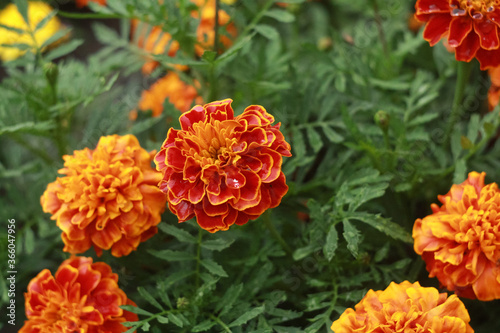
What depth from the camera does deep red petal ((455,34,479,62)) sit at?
2.16 ft

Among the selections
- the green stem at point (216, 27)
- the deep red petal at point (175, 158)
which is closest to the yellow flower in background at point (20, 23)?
the green stem at point (216, 27)

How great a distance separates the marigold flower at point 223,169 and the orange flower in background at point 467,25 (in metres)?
0.26

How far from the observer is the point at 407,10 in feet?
3.77

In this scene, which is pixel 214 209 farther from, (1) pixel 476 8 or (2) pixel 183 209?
(1) pixel 476 8

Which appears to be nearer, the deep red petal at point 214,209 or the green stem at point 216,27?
the deep red petal at point 214,209

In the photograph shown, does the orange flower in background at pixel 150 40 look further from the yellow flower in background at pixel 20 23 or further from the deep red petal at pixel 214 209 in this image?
the deep red petal at pixel 214 209

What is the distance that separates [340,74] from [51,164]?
0.50 m

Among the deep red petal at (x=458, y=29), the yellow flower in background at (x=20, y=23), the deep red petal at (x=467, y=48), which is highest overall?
the yellow flower in background at (x=20, y=23)

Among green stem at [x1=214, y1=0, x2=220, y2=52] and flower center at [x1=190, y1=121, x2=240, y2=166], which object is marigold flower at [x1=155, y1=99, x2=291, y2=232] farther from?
green stem at [x1=214, y1=0, x2=220, y2=52]

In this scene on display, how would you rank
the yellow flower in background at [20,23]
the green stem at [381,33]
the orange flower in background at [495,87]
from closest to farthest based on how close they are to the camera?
the orange flower in background at [495,87] → the green stem at [381,33] → the yellow flower in background at [20,23]

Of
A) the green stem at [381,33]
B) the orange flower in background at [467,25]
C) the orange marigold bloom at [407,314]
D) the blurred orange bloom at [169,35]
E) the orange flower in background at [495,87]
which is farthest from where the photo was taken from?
the blurred orange bloom at [169,35]

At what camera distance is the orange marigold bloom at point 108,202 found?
647 millimetres

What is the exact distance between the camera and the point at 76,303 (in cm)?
66

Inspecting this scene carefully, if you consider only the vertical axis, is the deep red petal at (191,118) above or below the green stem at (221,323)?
above
